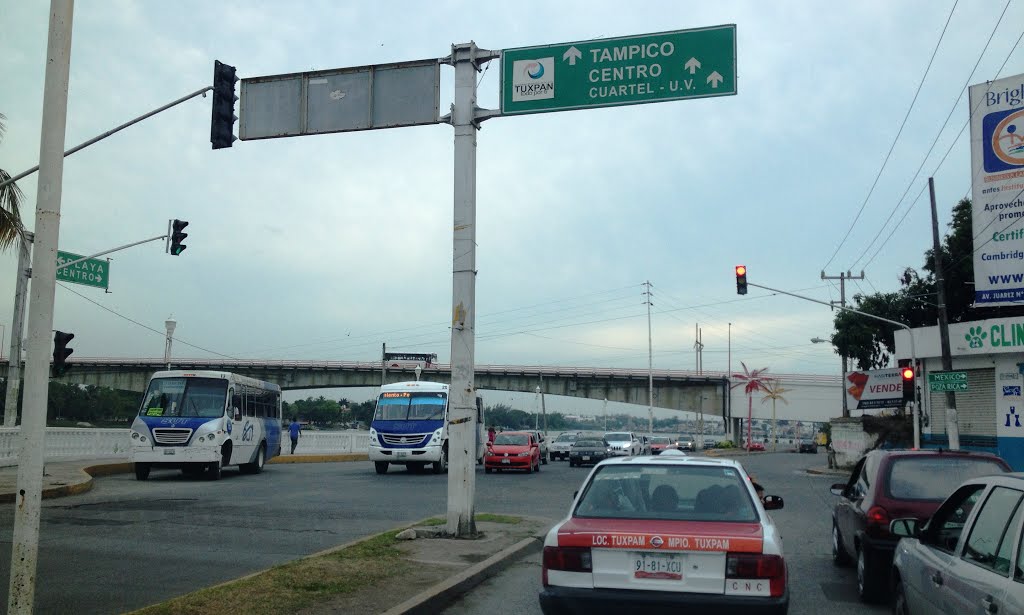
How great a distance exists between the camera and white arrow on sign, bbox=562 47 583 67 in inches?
489

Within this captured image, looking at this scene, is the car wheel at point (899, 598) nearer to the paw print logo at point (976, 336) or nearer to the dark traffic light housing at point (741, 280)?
the dark traffic light housing at point (741, 280)

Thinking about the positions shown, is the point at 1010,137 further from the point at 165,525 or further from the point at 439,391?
the point at 165,525

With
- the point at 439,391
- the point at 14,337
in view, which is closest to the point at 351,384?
the point at 439,391

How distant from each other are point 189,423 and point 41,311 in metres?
18.9

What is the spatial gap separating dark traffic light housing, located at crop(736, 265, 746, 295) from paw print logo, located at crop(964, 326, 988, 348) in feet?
32.8

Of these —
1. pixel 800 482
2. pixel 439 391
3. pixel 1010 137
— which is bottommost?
pixel 800 482

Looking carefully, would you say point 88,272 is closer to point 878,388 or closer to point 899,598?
point 899,598

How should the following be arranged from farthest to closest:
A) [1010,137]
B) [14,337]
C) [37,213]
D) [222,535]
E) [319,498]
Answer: [1010,137] → [14,337] → [319,498] → [222,535] → [37,213]

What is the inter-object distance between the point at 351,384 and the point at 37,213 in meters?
73.7

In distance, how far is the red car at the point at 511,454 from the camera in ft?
107

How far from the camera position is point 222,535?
41.2ft

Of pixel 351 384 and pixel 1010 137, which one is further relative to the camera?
pixel 351 384

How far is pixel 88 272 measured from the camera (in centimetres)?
2720

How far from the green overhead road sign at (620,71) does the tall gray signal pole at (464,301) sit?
0.57m
